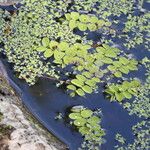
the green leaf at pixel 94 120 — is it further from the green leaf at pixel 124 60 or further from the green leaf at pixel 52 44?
the green leaf at pixel 52 44

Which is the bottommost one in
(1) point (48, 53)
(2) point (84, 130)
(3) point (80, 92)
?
(2) point (84, 130)

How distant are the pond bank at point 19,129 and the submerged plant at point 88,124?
0.23 metres

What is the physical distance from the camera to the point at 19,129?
272cm

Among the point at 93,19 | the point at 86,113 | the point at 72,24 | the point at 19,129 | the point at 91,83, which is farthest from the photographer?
the point at 93,19

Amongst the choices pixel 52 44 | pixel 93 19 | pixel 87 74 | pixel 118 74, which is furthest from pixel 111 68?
pixel 93 19

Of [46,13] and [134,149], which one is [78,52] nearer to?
[46,13]

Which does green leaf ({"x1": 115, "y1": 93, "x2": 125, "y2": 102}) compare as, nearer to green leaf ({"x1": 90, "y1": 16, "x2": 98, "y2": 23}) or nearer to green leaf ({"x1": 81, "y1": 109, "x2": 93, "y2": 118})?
green leaf ({"x1": 81, "y1": 109, "x2": 93, "y2": 118})

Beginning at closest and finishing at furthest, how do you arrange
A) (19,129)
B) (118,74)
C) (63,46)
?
(19,129), (118,74), (63,46)

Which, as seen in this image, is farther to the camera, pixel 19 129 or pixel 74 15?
pixel 74 15

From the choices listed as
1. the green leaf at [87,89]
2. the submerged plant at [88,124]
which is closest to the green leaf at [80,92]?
the green leaf at [87,89]

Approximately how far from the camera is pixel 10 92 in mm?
3174

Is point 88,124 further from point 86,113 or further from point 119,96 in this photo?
point 119,96

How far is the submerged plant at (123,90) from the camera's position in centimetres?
346

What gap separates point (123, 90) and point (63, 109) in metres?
0.58
